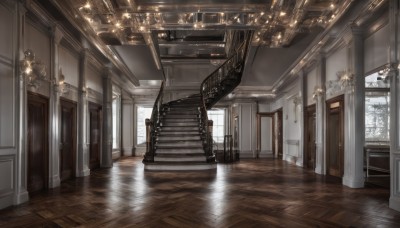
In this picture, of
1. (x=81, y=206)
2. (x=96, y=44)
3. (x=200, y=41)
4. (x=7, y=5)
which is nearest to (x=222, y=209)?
(x=81, y=206)

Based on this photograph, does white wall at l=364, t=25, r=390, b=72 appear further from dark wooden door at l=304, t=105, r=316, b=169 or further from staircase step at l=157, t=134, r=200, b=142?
staircase step at l=157, t=134, r=200, b=142

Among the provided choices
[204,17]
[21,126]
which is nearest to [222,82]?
[204,17]

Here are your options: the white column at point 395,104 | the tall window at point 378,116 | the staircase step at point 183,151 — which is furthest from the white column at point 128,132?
the white column at point 395,104

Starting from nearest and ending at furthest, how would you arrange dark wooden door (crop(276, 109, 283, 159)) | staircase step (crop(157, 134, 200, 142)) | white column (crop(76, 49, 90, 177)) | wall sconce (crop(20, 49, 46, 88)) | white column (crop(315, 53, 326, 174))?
wall sconce (crop(20, 49, 46, 88)) < white column (crop(76, 49, 90, 177)) < white column (crop(315, 53, 326, 174)) < staircase step (crop(157, 134, 200, 142)) < dark wooden door (crop(276, 109, 283, 159))

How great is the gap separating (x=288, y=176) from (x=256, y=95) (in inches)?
219

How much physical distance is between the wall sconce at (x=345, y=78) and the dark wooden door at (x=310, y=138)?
6.64ft

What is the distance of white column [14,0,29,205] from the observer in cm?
418

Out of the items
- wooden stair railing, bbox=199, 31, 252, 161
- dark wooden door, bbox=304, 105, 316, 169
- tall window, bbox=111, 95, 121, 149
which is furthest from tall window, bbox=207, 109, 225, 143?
dark wooden door, bbox=304, 105, 316, 169

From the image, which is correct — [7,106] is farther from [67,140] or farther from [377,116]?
[377,116]

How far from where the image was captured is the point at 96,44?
659 centimetres

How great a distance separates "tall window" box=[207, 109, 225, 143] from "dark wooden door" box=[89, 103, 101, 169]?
5.96 meters

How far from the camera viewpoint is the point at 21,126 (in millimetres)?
4246

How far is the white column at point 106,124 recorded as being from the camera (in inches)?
344

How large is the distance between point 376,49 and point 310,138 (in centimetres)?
374
